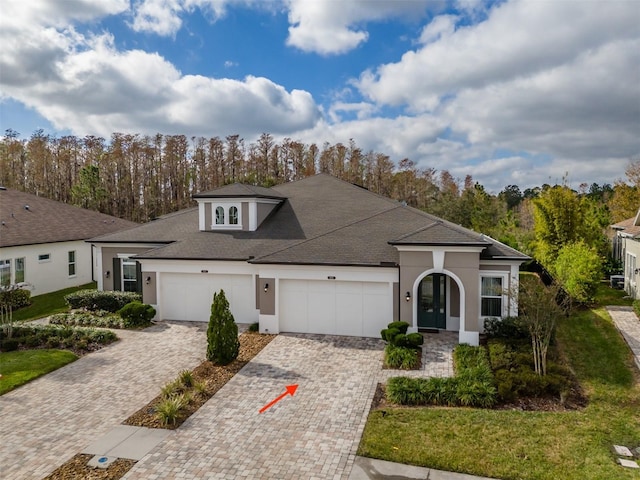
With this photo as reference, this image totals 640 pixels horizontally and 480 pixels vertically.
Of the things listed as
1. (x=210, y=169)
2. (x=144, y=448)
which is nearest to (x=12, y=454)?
(x=144, y=448)

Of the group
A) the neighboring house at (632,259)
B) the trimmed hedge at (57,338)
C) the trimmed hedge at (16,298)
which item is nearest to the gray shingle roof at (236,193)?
the trimmed hedge at (57,338)

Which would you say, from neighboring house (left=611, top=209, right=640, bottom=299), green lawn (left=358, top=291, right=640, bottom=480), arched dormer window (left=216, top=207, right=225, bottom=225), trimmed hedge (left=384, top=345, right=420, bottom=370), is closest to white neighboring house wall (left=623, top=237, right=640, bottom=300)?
neighboring house (left=611, top=209, right=640, bottom=299)

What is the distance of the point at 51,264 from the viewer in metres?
25.6

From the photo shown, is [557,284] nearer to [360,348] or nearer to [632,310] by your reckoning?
[360,348]

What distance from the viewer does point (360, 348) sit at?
15562 mm

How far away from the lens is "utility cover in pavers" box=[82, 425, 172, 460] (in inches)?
347

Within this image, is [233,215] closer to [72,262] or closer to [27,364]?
[27,364]

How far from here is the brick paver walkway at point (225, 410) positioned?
332 inches

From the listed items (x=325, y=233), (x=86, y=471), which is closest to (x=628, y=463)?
(x=86, y=471)

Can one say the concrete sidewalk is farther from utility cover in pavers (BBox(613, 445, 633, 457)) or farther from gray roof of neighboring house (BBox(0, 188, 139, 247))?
gray roof of neighboring house (BBox(0, 188, 139, 247))

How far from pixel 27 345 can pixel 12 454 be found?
8.62 m

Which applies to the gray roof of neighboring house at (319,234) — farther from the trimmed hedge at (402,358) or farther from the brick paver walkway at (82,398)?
the brick paver walkway at (82,398)

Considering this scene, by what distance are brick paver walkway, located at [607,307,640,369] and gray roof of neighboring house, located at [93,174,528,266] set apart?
188 inches

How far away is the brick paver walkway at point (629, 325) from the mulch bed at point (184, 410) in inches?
498
